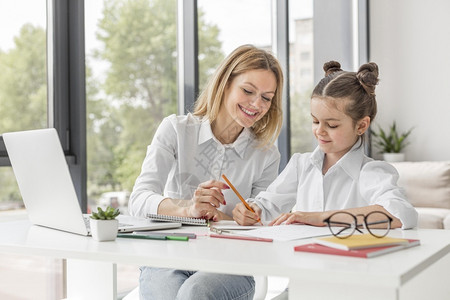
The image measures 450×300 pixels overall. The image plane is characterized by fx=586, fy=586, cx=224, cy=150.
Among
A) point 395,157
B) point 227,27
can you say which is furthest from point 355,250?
point 395,157

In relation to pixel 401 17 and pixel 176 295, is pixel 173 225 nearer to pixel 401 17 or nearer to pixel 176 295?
pixel 176 295

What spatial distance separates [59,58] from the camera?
2.37 m

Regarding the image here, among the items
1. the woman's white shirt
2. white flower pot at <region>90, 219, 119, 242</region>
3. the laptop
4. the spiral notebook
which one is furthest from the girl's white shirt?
white flower pot at <region>90, 219, 119, 242</region>

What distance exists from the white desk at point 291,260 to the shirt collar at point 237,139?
696 mm

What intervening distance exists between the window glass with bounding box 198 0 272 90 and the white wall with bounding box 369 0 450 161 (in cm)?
162

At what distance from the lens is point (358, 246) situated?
3.26ft

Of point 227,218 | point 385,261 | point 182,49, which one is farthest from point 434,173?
point 385,261

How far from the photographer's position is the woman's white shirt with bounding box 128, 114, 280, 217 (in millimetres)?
1924

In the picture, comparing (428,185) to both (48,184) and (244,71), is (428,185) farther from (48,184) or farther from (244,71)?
(48,184)

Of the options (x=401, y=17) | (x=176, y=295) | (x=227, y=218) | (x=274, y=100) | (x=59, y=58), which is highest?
(x=401, y=17)

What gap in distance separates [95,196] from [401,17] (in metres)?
3.48

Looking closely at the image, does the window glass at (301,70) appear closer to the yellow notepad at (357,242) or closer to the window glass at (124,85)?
the window glass at (124,85)

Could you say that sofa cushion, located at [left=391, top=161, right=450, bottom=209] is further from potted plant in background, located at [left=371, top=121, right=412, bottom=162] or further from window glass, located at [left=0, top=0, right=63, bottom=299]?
window glass, located at [left=0, top=0, right=63, bottom=299]

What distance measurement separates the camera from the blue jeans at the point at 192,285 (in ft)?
4.40
